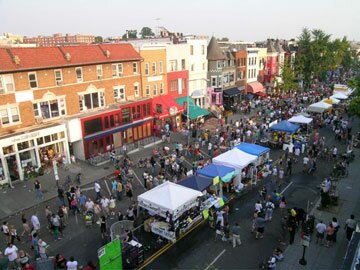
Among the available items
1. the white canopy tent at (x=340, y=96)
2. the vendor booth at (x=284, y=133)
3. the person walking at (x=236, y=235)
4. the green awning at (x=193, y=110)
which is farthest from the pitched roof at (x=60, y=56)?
the white canopy tent at (x=340, y=96)

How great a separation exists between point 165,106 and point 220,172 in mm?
18357

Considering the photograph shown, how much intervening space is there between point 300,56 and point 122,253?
6678 centimetres

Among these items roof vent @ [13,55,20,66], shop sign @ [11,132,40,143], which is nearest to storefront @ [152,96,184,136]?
shop sign @ [11,132,40,143]

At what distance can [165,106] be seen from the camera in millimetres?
38562

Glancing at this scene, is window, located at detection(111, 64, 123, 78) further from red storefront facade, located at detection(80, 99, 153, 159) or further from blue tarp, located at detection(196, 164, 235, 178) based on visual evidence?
blue tarp, located at detection(196, 164, 235, 178)

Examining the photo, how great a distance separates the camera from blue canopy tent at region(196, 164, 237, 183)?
847 inches

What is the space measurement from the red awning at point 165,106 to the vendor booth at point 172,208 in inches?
782

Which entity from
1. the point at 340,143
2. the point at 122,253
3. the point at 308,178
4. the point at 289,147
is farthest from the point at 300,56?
the point at 122,253

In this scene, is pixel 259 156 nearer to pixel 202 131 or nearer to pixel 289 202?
pixel 289 202

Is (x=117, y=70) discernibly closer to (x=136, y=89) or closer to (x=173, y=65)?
(x=136, y=89)

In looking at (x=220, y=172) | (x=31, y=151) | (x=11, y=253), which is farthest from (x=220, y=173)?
(x=31, y=151)

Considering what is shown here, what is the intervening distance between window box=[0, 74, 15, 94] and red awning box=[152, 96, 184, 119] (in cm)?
1574

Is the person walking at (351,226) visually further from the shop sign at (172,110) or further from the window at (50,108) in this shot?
the shop sign at (172,110)

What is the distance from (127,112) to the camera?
3378cm
